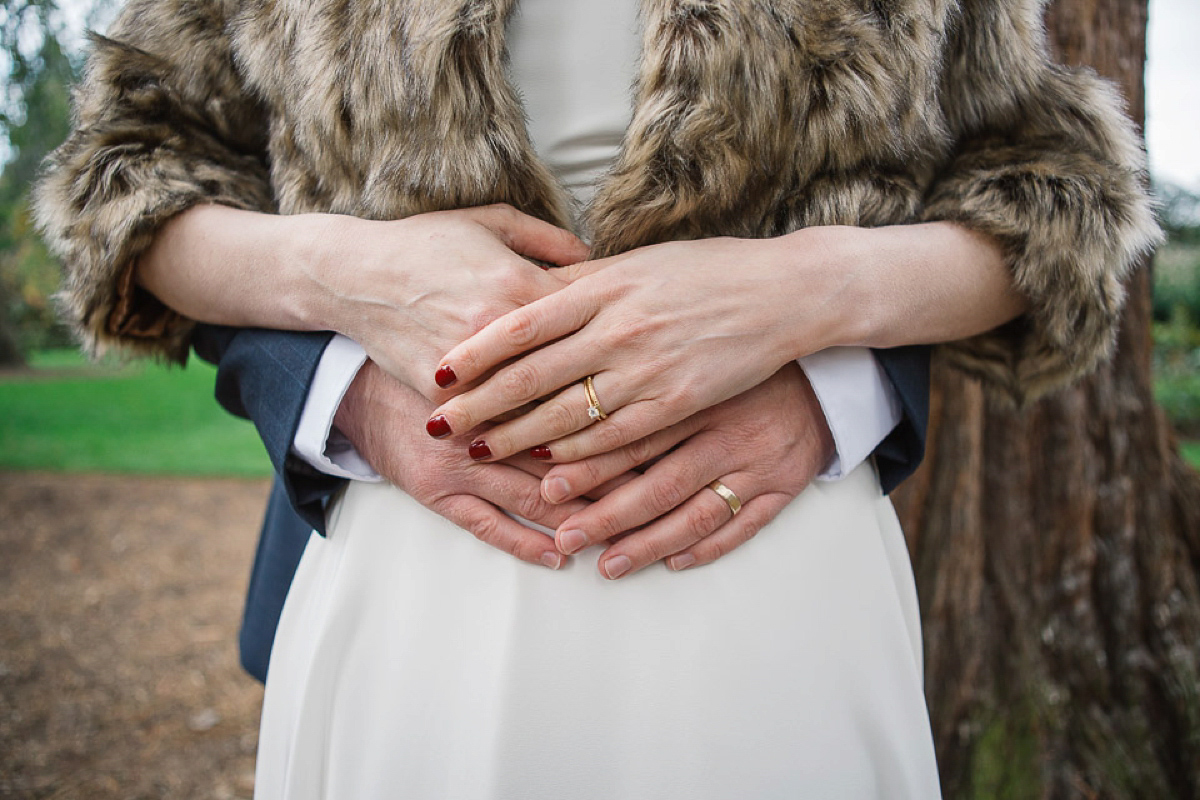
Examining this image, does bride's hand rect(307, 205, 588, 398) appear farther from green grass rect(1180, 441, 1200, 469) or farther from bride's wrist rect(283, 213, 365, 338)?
green grass rect(1180, 441, 1200, 469)

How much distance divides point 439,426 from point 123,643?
4.14 meters

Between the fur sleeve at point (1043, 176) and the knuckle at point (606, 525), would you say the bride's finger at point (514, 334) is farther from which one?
the fur sleeve at point (1043, 176)

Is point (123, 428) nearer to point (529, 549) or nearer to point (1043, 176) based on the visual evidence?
point (529, 549)

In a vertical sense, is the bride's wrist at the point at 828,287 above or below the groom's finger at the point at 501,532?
above

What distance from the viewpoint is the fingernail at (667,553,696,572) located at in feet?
3.20

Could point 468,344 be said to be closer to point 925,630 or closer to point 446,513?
point 446,513

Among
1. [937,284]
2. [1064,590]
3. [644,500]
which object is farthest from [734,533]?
[1064,590]

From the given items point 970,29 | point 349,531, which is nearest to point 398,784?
point 349,531

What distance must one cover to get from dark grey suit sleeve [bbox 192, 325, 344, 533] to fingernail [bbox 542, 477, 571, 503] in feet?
1.22

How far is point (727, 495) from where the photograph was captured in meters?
0.98

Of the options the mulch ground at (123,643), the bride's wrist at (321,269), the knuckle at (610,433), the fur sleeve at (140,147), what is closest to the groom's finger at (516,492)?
the knuckle at (610,433)

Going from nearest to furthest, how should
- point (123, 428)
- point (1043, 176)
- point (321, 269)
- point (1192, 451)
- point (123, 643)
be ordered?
1. point (321, 269)
2. point (1043, 176)
3. point (123, 643)
4. point (1192, 451)
5. point (123, 428)

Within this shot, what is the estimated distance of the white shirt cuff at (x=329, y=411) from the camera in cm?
102

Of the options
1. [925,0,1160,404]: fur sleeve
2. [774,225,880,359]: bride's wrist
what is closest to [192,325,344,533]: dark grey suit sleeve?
[774,225,880,359]: bride's wrist
